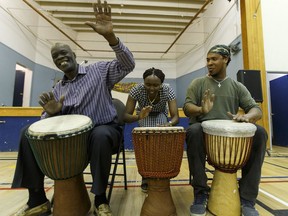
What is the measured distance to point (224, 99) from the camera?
169 cm

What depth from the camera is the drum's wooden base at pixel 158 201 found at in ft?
4.26

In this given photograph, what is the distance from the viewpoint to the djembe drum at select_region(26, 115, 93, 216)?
119cm

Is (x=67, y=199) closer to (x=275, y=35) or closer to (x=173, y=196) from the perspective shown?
(x=173, y=196)

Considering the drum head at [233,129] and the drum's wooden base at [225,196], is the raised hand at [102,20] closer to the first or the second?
the drum head at [233,129]

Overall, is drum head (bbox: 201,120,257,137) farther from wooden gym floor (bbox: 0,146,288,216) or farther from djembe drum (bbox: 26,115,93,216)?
djembe drum (bbox: 26,115,93,216)

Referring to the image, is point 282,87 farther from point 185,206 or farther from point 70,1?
point 70,1

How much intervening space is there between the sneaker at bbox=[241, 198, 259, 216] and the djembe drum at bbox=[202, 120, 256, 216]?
4 centimetres

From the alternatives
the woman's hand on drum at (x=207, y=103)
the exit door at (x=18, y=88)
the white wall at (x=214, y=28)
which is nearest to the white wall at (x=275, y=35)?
the white wall at (x=214, y=28)

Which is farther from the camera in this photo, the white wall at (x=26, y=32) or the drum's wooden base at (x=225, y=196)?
the white wall at (x=26, y=32)

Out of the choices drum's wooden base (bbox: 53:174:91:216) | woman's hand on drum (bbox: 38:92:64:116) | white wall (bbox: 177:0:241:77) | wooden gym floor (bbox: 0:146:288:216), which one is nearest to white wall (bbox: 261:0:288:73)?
white wall (bbox: 177:0:241:77)

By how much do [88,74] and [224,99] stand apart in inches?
44.4

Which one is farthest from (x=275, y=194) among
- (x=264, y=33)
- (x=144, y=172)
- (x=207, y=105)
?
(x=264, y=33)

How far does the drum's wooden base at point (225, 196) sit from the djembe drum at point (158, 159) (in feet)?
0.95

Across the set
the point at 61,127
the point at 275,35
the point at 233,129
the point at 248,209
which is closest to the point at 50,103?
the point at 61,127
